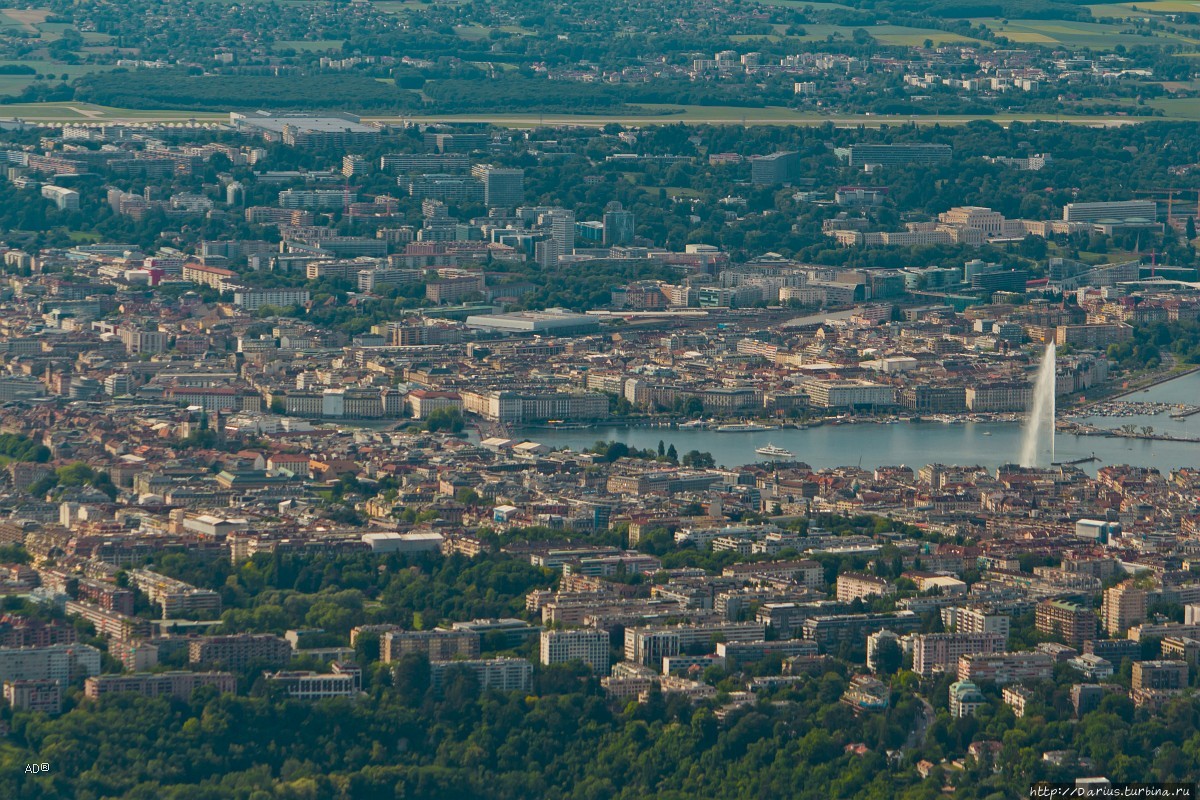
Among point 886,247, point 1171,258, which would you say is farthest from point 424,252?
point 1171,258

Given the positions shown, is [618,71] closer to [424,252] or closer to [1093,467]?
[424,252]

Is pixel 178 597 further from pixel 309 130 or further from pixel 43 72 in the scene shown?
pixel 43 72

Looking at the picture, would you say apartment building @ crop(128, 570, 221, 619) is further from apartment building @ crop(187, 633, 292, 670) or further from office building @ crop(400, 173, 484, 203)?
office building @ crop(400, 173, 484, 203)

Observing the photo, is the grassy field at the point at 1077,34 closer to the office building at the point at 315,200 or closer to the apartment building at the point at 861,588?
the office building at the point at 315,200

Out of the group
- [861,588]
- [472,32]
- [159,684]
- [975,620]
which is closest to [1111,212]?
[472,32]

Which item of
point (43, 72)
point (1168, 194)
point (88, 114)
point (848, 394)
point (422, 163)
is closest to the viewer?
point (848, 394)

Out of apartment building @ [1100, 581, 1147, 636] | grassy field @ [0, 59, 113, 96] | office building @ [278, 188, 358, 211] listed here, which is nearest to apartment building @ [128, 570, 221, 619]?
apartment building @ [1100, 581, 1147, 636]
